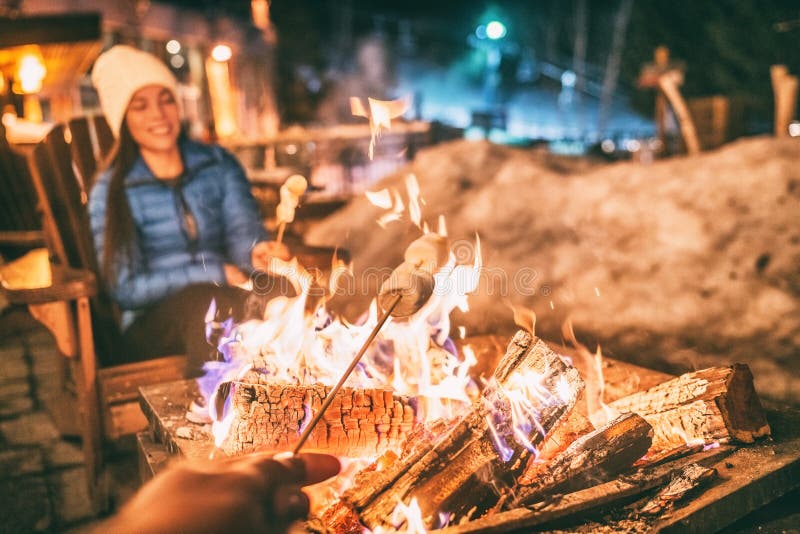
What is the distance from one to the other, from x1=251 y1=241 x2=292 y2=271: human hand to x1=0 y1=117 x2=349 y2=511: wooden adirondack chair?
9cm

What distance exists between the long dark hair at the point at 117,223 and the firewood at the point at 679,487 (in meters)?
3.10

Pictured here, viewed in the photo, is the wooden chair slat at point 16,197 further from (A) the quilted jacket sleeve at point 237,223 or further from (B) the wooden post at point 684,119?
(B) the wooden post at point 684,119

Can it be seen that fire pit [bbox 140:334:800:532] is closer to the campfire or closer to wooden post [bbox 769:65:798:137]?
the campfire

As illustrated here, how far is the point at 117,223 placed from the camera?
11.9 feet

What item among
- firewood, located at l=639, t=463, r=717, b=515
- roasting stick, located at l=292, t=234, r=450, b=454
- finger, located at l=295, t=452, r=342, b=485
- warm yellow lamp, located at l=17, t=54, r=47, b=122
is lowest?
firewood, located at l=639, t=463, r=717, b=515

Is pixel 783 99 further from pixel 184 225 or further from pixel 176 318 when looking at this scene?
pixel 176 318

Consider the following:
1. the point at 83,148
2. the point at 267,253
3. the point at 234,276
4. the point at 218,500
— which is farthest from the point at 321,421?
the point at 83,148

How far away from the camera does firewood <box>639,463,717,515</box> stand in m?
1.88

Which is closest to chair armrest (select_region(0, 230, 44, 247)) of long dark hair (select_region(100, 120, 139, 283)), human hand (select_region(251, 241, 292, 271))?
long dark hair (select_region(100, 120, 139, 283))

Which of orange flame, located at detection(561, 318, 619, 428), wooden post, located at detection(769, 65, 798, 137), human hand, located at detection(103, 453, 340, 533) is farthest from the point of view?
wooden post, located at detection(769, 65, 798, 137)

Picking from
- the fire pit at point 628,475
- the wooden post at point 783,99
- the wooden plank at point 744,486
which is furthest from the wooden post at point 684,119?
the wooden plank at point 744,486

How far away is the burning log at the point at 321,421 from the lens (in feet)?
7.15

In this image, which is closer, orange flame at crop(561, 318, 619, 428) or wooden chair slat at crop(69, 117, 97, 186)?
orange flame at crop(561, 318, 619, 428)

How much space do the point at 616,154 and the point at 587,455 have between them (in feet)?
52.2
